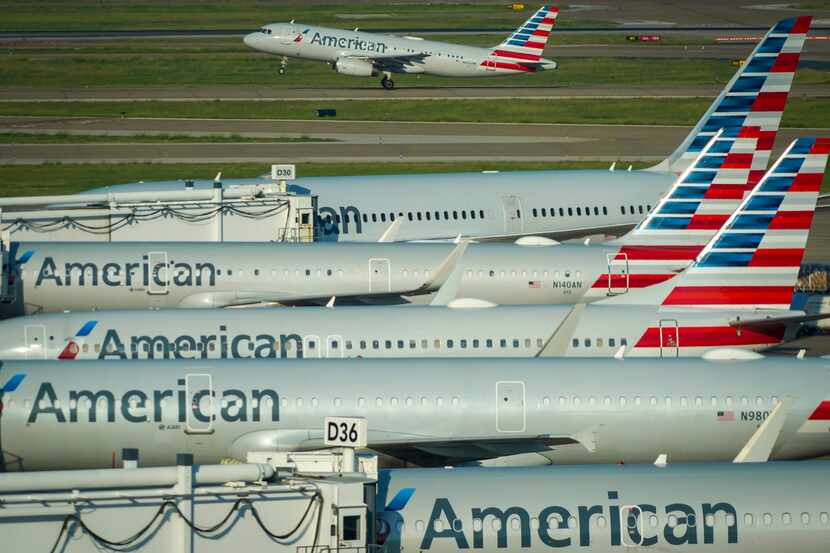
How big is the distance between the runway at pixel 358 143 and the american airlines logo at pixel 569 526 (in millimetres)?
58634

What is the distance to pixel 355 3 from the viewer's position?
190m

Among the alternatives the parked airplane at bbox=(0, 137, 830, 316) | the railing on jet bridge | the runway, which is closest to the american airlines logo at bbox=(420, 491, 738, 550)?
the parked airplane at bbox=(0, 137, 830, 316)

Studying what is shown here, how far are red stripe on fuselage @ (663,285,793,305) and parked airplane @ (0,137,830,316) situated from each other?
148 inches

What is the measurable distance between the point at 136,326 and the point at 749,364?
1479 cm

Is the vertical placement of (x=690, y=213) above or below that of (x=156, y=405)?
above

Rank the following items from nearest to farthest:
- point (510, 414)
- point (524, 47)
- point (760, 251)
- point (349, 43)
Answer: point (510, 414)
point (760, 251)
point (524, 47)
point (349, 43)

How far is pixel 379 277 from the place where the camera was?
45.5 meters

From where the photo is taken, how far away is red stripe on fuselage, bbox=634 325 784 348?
37.6m

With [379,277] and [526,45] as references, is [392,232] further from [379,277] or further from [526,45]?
[526,45]

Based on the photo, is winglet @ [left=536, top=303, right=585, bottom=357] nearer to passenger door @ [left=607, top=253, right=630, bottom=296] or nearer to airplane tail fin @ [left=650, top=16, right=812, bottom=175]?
passenger door @ [left=607, top=253, right=630, bottom=296]

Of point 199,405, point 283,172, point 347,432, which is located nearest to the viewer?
point 347,432

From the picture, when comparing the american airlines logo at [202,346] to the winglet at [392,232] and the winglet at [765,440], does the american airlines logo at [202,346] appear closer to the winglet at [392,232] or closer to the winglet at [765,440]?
the winglet at [765,440]

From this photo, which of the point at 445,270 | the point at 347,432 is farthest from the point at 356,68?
the point at 347,432

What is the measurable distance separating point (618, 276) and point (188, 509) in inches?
1030
